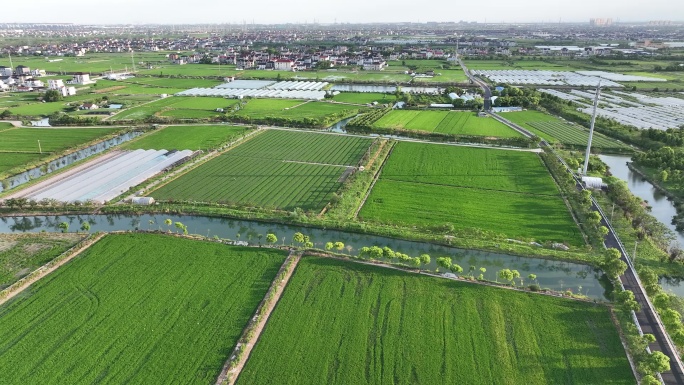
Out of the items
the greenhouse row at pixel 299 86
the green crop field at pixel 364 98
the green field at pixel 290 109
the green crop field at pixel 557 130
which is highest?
the greenhouse row at pixel 299 86

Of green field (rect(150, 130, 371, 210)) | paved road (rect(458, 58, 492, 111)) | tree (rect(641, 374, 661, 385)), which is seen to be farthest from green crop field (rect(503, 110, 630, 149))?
tree (rect(641, 374, 661, 385))

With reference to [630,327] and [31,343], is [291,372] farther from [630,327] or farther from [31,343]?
[630,327]

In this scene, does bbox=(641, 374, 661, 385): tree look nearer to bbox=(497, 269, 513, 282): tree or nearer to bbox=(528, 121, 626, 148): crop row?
bbox=(497, 269, 513, 282): tree

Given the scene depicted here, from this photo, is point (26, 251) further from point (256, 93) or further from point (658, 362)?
point (256, 93)

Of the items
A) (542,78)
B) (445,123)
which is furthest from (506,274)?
(542,78)

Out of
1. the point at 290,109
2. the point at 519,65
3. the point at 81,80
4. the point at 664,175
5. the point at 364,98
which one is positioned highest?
the point at 519,65

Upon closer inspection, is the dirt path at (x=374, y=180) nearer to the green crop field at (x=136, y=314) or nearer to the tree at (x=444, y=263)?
the green crop field at (x=136, y=314)

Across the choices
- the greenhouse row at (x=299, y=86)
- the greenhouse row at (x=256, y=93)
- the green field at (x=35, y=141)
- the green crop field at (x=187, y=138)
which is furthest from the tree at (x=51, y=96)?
the greenhouse row at (x=299, y=86)
